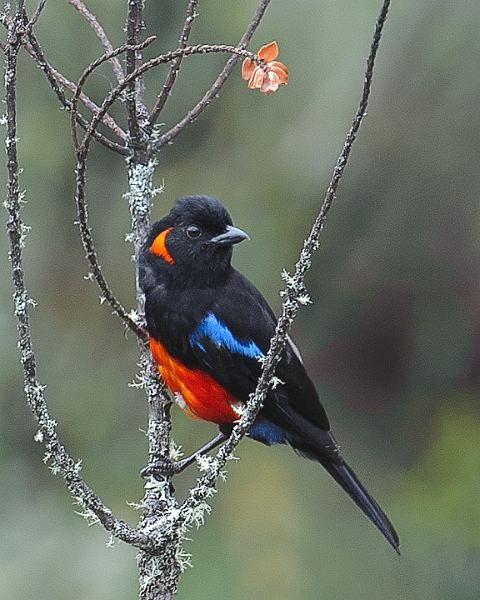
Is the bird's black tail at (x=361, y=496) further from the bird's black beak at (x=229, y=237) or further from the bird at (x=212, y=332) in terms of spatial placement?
the bird's black beak at (x=229, y=237)

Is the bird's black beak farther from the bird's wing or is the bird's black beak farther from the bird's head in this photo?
the bird's wing

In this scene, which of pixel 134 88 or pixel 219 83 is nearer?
pixel 134 88

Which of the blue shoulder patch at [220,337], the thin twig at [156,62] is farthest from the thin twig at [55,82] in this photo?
the blue shoulder patch at [220,337]

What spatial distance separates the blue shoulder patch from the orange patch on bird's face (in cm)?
15

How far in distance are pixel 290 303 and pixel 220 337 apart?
670 mm

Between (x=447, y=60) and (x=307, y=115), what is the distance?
437mm

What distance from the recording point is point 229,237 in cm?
176

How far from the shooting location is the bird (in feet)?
5.80

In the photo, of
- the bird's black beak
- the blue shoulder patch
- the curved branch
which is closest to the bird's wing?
the blue shoulder patch

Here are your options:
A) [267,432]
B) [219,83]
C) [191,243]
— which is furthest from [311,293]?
[219,83]

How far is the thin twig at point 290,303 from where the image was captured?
3.35 ft

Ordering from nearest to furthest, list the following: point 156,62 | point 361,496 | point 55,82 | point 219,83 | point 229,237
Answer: point 156,62
point 55,82
point 219,83
point 229,237
point 361,496

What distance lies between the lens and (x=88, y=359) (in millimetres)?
2799

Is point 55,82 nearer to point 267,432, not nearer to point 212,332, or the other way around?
point 212,332
